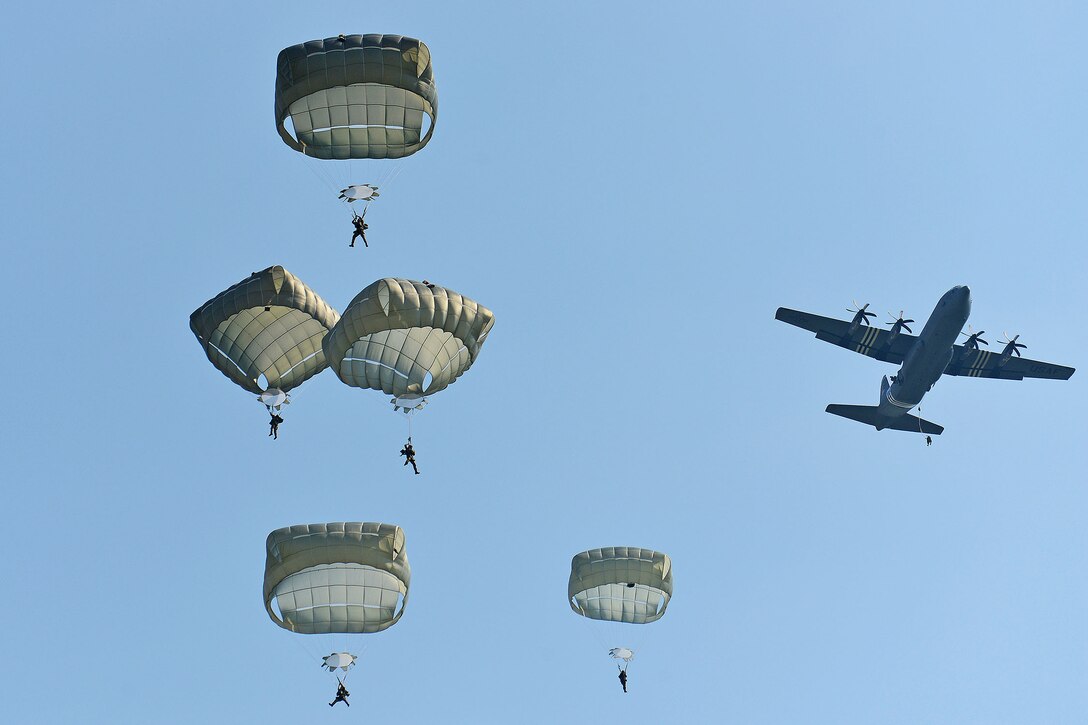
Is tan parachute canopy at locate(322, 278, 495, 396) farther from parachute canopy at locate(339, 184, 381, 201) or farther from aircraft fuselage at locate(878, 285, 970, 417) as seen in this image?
aircraft fuselage at locate(878, 285, 970, 417)

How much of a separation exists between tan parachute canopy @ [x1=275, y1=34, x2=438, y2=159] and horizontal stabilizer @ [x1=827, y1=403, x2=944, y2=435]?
41.4 metres

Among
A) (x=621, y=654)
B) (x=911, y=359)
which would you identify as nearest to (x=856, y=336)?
(x=911, y=359)

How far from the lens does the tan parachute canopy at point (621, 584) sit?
148 ft

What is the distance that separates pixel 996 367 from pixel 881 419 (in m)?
7.37

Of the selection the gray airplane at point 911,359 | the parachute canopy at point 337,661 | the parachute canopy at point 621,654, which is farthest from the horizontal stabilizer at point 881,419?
the parachute canopy at point 337,661

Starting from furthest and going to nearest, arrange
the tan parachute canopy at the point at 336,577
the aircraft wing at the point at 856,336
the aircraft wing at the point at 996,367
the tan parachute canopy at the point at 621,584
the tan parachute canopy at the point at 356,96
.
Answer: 1. the aircraft wing at the point at 996,367
2. the aircraft wing at the point at 856,336
3. the tan parachute canopy at the point at 621,584
4. the tan parachute canopy at the point at 356,96
5. the tan parachute canopy at the point at 336,577

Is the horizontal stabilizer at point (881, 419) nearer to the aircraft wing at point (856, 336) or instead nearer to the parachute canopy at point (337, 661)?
the aircraft wing at point (856, 336)

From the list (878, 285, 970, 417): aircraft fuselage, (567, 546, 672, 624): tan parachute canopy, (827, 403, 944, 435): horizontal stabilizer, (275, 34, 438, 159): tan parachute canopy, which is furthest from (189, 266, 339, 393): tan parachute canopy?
(827, 403, 944, 435): horizontal stabilizer

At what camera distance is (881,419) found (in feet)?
243

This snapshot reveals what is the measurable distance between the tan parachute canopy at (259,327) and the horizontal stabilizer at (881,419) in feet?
136

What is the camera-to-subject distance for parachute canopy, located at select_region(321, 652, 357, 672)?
39.1 meters

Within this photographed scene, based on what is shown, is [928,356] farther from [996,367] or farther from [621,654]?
[621,654]

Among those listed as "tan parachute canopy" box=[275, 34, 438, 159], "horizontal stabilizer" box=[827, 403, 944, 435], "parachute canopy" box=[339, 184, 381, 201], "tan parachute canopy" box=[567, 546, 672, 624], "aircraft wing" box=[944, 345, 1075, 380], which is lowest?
"tan parachute canopy" box=[567, 546, 672, 624]

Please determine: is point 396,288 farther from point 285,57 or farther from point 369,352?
point 285,57
